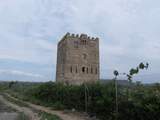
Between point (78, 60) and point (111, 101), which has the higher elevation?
point (78, 60)

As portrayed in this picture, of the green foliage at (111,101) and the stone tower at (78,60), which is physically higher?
the stone tower at (78,60)

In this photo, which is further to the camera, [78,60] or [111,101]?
[78,60]

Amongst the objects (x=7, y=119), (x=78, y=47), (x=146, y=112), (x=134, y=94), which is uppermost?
(x=78, y=47)

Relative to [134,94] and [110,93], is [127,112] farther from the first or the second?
[110,93]

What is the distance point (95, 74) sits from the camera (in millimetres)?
35750

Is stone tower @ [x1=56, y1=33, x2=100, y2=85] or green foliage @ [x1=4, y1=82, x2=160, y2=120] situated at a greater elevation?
stone tower @ [x1=56, y1=33, x2=100, y2=85]

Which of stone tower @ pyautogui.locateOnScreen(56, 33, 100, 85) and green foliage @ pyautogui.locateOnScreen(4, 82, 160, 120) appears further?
stone tower @ pyautogui.locateOnScreen(56, 33, 100, 85)

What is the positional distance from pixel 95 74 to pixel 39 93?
10.1 m

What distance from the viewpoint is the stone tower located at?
3384 cm

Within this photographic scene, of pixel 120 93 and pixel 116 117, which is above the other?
pixel 120 93

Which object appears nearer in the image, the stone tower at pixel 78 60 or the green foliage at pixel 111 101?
the green foliage at pixel 111 101

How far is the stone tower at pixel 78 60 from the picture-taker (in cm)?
3384

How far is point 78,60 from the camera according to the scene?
114ft

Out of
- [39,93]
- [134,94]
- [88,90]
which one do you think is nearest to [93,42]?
[39,93]
